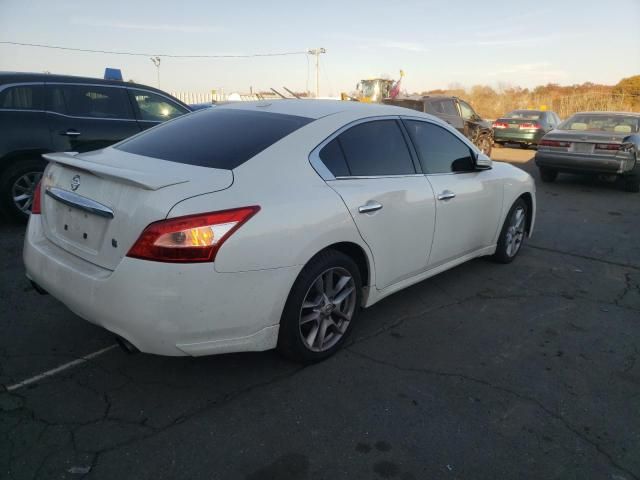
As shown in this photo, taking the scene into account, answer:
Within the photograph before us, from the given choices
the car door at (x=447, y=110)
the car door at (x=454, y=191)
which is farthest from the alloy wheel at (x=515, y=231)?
the car door at (x=447, y=110)

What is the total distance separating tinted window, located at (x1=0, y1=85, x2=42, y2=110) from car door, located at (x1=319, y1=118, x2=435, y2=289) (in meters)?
4.25

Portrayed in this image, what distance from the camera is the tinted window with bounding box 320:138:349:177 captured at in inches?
119

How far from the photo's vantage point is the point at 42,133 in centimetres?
558

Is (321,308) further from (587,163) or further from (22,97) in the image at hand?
(587,163)

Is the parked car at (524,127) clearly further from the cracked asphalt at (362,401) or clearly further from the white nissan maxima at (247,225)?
the white nissan maxima at (247,225)

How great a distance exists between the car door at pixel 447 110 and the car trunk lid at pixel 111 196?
11.7 metres

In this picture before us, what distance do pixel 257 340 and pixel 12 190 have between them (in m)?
4.40

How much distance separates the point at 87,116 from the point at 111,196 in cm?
416

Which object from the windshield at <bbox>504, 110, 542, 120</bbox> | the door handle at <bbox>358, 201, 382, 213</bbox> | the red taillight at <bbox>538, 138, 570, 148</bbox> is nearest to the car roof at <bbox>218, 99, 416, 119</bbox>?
the door handle at <bbox>358, 201, 382, 213</bbox>

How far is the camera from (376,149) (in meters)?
3.42

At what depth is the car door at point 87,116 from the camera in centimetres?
573

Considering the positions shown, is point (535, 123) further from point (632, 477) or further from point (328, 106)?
point (632, 477)

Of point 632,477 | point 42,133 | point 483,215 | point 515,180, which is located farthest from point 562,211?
point 42,133

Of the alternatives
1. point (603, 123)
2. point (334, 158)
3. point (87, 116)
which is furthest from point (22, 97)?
point (603, 123)
